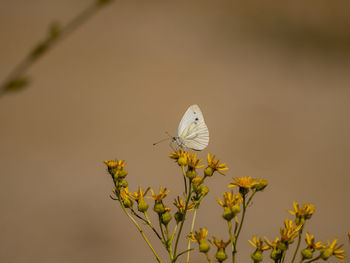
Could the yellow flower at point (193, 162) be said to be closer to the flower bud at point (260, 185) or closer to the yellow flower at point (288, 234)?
the flower bud at point (260, 185)

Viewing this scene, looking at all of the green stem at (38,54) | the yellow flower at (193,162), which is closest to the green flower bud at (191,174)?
the yellow flower at (193,162)

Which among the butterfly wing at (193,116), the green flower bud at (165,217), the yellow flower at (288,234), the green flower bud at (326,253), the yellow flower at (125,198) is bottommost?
the green flower bud at (326,253)

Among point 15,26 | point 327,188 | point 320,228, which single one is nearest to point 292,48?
point 327,188

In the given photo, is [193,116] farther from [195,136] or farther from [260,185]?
[260,185]

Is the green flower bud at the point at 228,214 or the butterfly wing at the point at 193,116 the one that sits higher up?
the butterfly wing at the point at 193,116

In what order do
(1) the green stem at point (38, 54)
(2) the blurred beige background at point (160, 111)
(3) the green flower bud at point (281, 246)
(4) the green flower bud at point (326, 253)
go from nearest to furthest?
(1) the green stem at point (38, 54), (3) the green flower bud at point (281, 246), (4) the green flower bud at point (326, 253), (2) the blurred beige background at point (160, 111)

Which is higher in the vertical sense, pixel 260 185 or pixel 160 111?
pixel 160 111

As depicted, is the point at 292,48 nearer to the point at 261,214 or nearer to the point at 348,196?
the point at 348,196

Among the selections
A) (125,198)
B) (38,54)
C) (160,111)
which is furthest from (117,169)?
(160,111)
